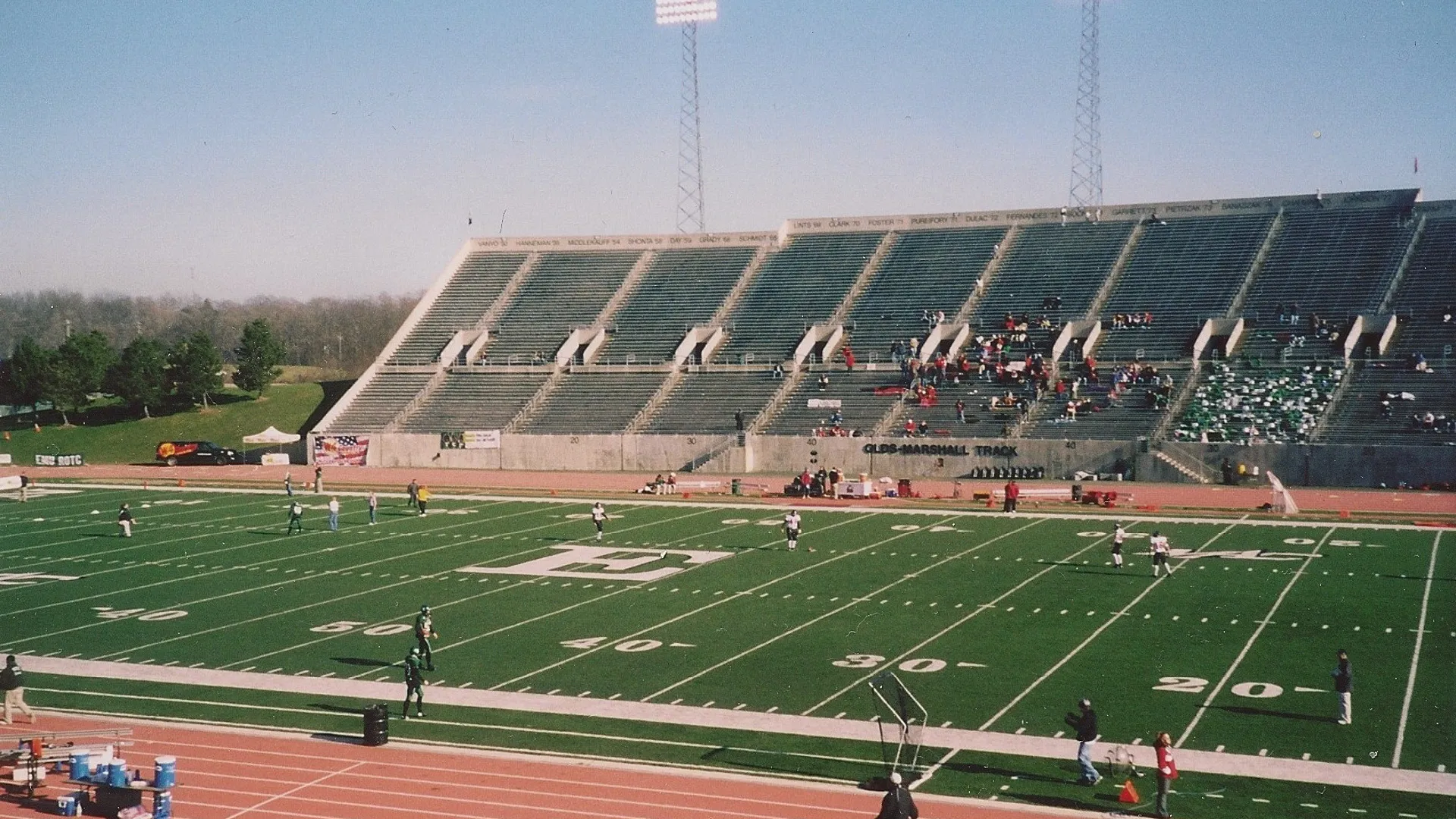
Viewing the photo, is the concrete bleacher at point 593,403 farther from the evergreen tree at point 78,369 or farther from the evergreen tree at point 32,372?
the evergreen tree at point 32,372

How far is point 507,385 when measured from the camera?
231 feet

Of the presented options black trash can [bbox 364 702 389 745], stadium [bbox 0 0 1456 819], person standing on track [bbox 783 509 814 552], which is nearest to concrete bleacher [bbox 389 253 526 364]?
stadium [bbox 0 0 1456 819]

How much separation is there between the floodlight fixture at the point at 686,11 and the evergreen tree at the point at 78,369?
37.3 metres

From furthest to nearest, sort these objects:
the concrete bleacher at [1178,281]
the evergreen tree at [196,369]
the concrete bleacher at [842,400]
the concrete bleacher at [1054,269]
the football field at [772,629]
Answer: the evergreen tree at [196,369]
the concrete bleacher at [1054,269]
the concrete bleacher at [1178,281]
the concrete bleacher at [842,400]
the football field at [772,629]

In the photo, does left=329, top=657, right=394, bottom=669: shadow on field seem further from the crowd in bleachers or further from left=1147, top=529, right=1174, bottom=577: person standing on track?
the crowd in bleachers

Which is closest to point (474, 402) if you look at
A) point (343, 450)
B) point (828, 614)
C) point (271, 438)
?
point (343, 450)

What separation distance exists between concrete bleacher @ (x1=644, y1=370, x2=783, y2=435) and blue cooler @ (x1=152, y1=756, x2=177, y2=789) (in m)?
44.3

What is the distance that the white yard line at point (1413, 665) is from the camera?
727 inches

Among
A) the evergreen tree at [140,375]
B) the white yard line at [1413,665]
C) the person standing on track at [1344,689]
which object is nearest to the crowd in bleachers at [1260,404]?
the white yard line at [1413,665]

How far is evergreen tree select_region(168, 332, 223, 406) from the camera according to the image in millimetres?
Answer: 80250

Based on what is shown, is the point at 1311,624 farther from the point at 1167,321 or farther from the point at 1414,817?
the point at 1167,321

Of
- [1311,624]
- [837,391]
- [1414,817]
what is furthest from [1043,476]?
[1414,817]

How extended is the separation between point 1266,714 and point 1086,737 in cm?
406

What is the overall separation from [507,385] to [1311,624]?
1956 inches
